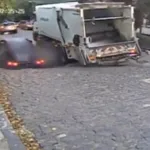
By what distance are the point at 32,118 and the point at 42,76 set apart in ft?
23.4

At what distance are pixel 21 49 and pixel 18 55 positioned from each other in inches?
24.9

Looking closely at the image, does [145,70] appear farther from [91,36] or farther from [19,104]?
[19,104]

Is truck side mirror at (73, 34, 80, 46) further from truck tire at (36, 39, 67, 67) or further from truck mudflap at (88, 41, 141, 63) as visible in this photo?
truck tire at (36, 39, 67, 67)

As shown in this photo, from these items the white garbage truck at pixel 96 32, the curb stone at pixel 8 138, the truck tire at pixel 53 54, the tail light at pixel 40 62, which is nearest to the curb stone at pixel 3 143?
the curb stone at pixel 8 138

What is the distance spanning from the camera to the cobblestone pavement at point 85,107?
7305mm

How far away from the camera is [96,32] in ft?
66.4

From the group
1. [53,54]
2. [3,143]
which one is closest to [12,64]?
[53,54]

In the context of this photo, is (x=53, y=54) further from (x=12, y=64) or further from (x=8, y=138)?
(x=8, y=138)

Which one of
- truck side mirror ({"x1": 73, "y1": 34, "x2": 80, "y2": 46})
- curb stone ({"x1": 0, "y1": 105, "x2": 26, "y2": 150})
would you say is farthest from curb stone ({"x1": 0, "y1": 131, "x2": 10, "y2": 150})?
truck side mirror ({"x1": 73, "y1": 34, "x2": 80, "y2": 46})

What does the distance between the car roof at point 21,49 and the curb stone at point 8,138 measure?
10423 millimetres

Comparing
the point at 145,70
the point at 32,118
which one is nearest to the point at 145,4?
the point at 145,70

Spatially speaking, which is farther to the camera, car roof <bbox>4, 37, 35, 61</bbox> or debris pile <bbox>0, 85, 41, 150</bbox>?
car roof <bbox>4, 37, 35, 61</bbox>

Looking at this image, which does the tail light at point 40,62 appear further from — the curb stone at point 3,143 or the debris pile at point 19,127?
the curb stone at point 3,143

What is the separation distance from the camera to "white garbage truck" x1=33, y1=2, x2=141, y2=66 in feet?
61.7
